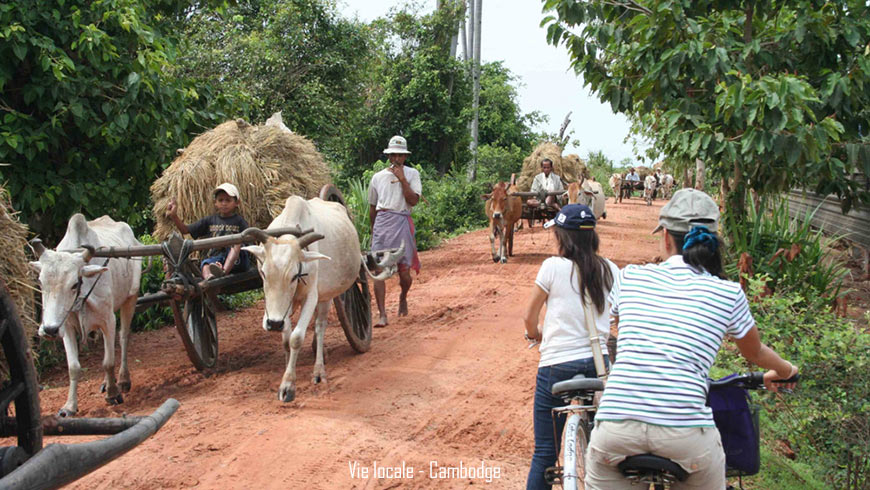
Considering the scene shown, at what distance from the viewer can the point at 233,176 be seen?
8.05 m

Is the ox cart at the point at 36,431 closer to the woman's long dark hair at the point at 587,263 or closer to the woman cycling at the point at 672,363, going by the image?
the woman cycling at the point at 672,363

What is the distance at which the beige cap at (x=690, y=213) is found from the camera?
11.1 feet

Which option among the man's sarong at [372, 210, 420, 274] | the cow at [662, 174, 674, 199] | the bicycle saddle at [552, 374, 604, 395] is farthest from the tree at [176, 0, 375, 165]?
the cow at [662, 174, 674, 199]

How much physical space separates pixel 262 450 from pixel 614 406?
3121mm

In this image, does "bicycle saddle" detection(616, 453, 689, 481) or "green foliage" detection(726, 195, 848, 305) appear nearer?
"bicycle saddle" detection(616, 453, 689, 481)

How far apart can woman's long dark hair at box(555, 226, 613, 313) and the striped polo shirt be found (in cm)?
81

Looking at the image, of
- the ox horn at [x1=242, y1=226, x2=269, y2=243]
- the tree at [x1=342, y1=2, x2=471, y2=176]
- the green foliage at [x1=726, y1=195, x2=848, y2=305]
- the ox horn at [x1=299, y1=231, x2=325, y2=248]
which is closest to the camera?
the ox horn at [x1=242, y1=226, x2=269, y2=243]

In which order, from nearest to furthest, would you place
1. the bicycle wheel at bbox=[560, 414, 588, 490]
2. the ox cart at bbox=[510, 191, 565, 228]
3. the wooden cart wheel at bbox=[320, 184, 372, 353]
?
the bicycle wheel at bbox=[560, 414, 588, 490] < the wooden cart wheel at bbox=[320, 184, 372, 353] < the ox cart at bbox=[510, 191, 565, 228]

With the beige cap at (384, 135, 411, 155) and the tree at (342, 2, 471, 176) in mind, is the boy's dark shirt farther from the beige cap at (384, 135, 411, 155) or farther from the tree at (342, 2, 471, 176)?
the tree at (342, 2, 471, 176)

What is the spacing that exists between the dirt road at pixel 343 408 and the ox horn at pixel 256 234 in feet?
4.38

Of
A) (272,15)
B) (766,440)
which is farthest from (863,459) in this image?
(272,15)

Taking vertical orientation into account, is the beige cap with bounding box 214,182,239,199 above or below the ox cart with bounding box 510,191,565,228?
above

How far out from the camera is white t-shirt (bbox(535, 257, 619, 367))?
13.4ft

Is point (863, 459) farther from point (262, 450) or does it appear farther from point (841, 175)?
point (841, 175)
